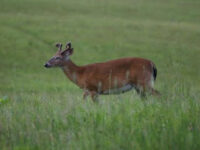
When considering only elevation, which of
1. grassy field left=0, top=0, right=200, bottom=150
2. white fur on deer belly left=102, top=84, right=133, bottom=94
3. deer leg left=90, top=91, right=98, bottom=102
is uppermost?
grassy field left=0, top=0, right=200, bottom=150

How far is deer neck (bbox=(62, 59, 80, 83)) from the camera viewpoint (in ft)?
39.0

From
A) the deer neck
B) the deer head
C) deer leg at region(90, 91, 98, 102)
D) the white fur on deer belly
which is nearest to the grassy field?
the white fur on deer belly

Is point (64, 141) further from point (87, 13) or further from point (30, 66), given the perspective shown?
point (87, 13)

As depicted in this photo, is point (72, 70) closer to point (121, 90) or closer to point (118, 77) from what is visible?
point (118, 77)

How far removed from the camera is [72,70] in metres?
12.2

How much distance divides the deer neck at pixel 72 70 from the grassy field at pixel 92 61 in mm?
474

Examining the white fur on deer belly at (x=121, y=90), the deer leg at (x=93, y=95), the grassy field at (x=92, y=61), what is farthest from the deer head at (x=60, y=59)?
the white fur on deer belly at (x=121, y=90)

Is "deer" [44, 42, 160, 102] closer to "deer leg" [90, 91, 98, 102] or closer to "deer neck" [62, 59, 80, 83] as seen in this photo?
"deer leg" [90, 91, 98, 102]

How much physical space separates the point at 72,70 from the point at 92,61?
17064 millimetres

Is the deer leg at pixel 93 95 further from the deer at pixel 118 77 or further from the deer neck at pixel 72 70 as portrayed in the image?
the deer neck at pixel 72 70

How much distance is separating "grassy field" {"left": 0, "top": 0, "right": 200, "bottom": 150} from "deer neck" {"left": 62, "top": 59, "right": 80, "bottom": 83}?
47cm

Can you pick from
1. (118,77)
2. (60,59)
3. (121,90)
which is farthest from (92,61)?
(121,90)

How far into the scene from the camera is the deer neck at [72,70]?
1189 cm

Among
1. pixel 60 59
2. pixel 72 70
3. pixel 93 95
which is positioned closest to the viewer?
pixel 93 95
